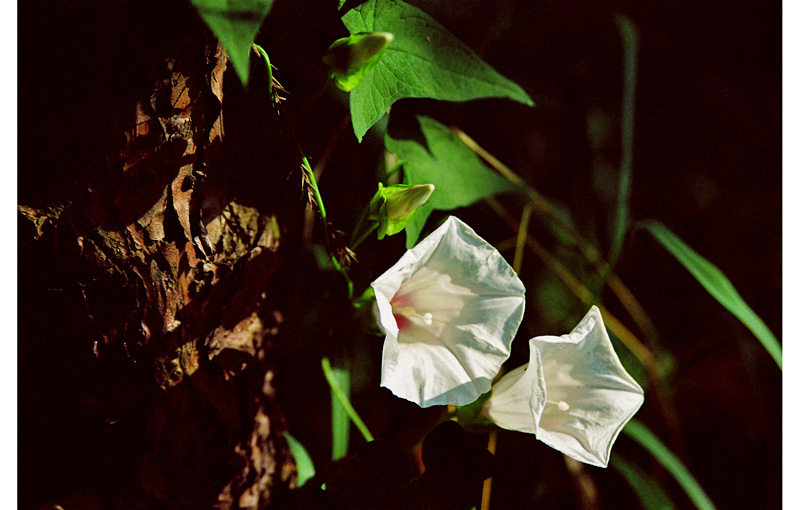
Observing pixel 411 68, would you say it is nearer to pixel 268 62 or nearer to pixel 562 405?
pixel 268 62

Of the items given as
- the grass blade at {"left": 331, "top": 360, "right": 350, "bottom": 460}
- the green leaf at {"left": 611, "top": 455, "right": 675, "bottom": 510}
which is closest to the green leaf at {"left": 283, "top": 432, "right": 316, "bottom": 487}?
the grass blade at {"left": 331, "top": 360, "right": 350, "bottom": 460}

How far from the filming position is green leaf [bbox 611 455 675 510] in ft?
2.96

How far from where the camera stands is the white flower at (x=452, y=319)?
554 millimetres

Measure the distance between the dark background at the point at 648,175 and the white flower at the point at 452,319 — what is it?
0.39ft

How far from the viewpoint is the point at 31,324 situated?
562 millimetres

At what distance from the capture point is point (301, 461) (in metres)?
0.69

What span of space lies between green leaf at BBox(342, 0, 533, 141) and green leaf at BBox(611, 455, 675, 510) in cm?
66

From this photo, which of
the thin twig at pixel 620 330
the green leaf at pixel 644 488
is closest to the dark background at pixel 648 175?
the thin twig at pixel 620 330

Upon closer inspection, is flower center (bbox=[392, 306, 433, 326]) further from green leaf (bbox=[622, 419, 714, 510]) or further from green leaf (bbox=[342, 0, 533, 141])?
green leaf (bbox=[622, 419, 714, 510])

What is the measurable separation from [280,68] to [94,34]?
201 mm

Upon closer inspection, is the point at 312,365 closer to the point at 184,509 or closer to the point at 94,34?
the point at 184,509

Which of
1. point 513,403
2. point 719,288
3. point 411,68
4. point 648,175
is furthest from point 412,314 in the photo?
point 648,175

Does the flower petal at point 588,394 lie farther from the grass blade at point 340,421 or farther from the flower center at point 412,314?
the grass blade at point 340,421

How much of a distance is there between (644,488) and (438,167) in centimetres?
66
